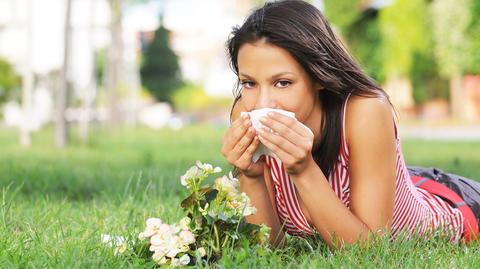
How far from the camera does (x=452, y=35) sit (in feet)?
84.9

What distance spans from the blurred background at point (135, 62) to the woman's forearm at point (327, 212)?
22.0ft

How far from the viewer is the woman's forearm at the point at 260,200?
8.39 feet

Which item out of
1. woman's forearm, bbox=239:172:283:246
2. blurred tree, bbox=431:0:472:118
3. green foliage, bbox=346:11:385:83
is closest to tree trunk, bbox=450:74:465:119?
blurred tree, bbox=431:0:472:118

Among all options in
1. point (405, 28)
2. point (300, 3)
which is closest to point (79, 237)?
point (300, 3)

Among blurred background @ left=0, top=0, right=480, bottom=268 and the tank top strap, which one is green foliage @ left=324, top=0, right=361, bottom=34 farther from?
the tank top strap

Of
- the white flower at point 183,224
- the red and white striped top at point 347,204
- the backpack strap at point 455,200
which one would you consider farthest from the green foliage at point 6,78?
the white flower at point 183,224

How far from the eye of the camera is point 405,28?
91.1 ft

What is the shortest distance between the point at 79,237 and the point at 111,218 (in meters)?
0.43

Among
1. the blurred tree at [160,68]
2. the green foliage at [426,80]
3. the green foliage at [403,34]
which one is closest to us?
the green foliage at [403,34]

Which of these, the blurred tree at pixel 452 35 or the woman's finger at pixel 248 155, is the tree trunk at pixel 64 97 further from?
the blurred tree at pixel 452 35

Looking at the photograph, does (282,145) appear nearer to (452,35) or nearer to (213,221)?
(213,221)

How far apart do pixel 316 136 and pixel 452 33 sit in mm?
24447

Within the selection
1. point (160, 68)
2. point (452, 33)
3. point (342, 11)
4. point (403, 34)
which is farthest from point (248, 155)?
point (160, 68)

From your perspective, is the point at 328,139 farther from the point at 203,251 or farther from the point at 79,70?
the point at 79,70
